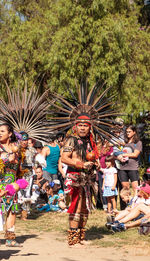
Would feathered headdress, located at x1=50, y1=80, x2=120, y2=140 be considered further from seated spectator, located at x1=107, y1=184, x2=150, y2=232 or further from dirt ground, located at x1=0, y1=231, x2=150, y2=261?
dirt ground, located at x1=0, y1=231, x2=150, y2=261

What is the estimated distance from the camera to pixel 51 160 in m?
11.2

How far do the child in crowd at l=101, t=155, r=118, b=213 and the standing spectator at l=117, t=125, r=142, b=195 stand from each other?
0.46 metres

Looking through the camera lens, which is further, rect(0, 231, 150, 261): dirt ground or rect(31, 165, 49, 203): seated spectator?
rect(31, 165, 49, 203): seated spectator


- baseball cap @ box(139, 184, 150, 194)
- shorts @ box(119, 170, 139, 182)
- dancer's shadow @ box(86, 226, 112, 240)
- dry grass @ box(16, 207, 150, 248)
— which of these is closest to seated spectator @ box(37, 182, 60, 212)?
dry grass @ box(16, 207, 150, 248)

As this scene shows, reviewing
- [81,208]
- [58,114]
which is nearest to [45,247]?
[81,208]

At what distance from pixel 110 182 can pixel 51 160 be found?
6.18ft

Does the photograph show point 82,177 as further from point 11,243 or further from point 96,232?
point 96,232

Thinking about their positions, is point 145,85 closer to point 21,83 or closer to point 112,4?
point 112,4

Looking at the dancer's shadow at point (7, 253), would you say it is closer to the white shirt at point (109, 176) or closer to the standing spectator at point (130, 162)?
the standing spectator at point (130, 162)

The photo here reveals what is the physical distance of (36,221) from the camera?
31.1 feet

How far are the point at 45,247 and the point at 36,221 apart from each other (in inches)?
101

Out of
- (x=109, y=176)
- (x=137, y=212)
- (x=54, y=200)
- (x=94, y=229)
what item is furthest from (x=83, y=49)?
(x=137, y=212)

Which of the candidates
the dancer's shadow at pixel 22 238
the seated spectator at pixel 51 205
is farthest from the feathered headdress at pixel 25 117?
the seated spectator at pixel 51 205

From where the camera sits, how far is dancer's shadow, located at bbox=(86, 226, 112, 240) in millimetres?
7775
